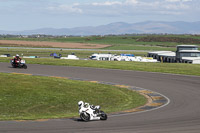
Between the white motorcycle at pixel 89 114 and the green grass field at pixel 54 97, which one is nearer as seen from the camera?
the white motorcycle at pixel 89 114

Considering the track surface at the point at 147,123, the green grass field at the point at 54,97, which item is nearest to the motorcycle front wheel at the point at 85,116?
the track surface at the point at 147,123

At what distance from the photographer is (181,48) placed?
9700 centimetres

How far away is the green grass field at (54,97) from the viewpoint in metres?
23.1

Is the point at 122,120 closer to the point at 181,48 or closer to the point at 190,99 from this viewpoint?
the point at 190,99

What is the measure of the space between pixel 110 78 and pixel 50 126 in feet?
77.8

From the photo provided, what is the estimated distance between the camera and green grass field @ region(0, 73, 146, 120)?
909 inches

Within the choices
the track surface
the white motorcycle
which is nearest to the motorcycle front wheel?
the white motorcycle

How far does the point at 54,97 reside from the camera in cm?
2741

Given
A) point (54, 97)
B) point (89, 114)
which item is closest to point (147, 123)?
point (89, 114)

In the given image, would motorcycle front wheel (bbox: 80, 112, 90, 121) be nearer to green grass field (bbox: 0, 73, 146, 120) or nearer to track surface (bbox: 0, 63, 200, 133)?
track surface (bbox: 0, 63, 200, 133)

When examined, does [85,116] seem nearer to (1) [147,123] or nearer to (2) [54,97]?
(1) [147,123]

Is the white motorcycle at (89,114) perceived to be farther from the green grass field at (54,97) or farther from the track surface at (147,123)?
the green grass field at (54,97)

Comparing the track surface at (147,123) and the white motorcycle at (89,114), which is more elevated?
the white motorcycle at (89,114)

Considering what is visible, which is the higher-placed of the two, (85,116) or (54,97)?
(85,116)
